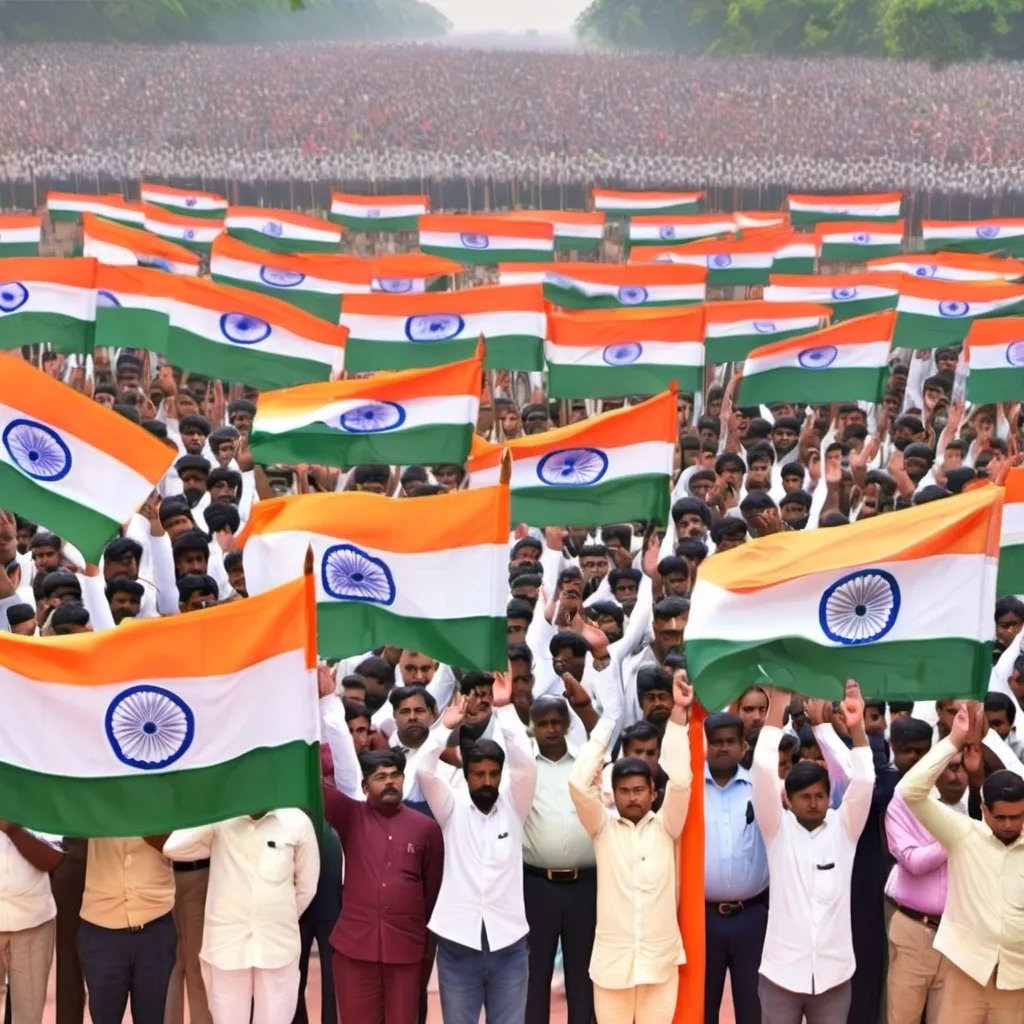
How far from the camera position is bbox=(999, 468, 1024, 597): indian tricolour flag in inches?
339

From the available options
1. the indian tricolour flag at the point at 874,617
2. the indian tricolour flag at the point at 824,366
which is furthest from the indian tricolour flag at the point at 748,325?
the indian tricolour flag at the point at 874,617

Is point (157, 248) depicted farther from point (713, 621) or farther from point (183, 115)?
point (183, 115)

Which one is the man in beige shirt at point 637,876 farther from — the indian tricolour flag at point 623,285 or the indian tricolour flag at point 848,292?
the indian tricolour flag at point 848,292

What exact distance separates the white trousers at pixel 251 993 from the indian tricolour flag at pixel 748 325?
28.3 feet

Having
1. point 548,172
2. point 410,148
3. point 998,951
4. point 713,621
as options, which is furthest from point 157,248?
point 410,148

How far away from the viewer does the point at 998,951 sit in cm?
660

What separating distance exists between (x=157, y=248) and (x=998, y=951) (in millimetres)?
12130

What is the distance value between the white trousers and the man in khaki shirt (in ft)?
0.85

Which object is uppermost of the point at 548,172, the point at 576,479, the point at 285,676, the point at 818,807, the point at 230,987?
the point at 548,172

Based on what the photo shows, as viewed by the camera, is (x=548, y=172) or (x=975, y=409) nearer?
(x=975, y=409)

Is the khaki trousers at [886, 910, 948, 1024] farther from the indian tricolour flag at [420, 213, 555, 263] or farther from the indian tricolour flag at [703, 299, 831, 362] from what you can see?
the indian tricolour flag at [420, 213, 555, 263]

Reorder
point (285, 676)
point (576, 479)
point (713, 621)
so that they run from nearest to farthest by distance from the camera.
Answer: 1. point (285, 676)
2. point (713, 621)
3. point (576, 479)

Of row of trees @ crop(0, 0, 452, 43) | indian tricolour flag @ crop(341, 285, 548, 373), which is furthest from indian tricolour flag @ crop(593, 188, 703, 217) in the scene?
row of trees @ crop(0, 0, 452, 43)

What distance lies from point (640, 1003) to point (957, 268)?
11982 millimetres
